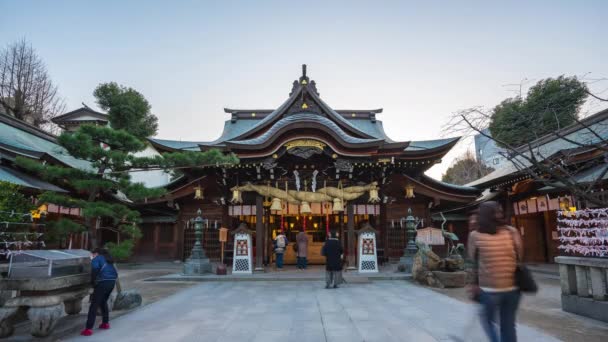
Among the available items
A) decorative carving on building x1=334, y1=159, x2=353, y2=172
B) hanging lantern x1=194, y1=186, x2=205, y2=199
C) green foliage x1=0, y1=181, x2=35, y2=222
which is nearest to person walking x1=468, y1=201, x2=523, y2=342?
green foliage x1=0, y1=181, x2=35, y2=222

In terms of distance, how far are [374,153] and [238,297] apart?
8.15m

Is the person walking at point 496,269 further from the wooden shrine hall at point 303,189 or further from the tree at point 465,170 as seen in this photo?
the tree at point 465,170

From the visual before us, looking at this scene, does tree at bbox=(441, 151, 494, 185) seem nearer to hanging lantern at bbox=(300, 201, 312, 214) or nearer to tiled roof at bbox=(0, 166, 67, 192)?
hanging lantern at bbox=(300, 201, 312, 214)

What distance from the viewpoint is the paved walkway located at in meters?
5.52

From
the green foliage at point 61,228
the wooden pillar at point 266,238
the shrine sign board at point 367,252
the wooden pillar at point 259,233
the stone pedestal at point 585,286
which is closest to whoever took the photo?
the stone pedestal at point 585,286

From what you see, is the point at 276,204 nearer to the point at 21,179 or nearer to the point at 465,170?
the point at 21,179

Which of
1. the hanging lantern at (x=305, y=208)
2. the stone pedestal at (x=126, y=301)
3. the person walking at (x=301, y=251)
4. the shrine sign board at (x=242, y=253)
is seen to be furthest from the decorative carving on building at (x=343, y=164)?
the stone pedestal at (x=126, y=301)

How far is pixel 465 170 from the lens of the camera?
44625mm

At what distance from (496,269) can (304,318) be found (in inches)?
162

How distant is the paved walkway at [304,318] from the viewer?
552 centimetres

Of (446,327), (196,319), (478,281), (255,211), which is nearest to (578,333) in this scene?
(446,327)

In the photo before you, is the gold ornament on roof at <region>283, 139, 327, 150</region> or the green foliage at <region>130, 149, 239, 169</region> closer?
the green foliage at <region>130, 149, 239, 169</region>

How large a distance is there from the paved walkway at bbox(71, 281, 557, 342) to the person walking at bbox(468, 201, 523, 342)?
109 cm

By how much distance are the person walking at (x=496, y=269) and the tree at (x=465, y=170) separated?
4197 cm
